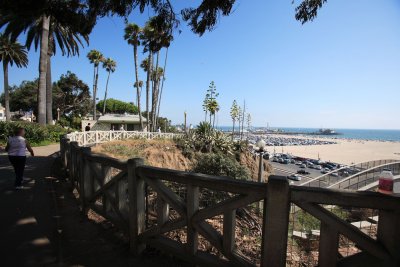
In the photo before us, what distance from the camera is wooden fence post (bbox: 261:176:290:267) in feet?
7.29

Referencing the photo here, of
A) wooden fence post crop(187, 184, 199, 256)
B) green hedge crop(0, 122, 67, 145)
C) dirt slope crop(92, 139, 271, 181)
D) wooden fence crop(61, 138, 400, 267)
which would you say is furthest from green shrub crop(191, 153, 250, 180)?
green hedge crop(0, 122, 67, 145)

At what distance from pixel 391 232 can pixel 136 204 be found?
105 inches

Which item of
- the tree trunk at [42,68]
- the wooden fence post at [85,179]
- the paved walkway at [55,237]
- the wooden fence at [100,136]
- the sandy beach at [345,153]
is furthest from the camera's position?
the sandy beach at [345,153]

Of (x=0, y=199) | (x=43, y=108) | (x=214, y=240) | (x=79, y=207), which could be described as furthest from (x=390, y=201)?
(x=43, y=108)

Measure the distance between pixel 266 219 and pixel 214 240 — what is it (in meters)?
0.68

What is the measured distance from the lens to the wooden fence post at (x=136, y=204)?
3.32 metres

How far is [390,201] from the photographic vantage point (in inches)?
76.4

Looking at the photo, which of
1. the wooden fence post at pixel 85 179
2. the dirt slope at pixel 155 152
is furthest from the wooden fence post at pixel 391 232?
the dirt slope at pixel 155 152

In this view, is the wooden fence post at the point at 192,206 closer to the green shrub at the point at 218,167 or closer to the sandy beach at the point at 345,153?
the green shrub at the point at 218,167

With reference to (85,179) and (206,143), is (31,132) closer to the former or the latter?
(206,143)

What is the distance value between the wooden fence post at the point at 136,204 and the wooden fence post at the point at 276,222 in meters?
1.68

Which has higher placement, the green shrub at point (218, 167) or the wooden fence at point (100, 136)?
the wooden fence at point (100, 136)

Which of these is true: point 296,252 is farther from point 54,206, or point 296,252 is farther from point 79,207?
point 54,206

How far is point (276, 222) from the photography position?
2273 millimetres
